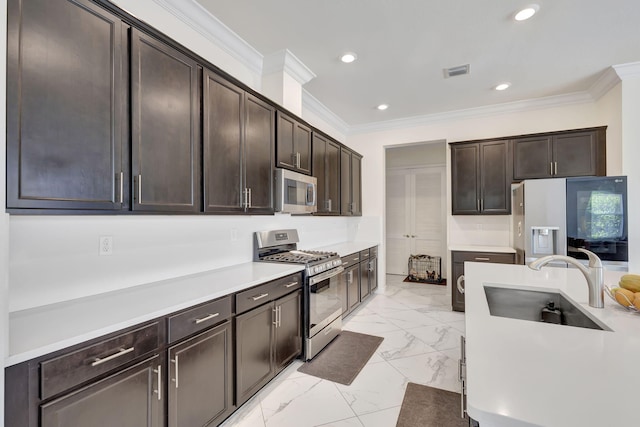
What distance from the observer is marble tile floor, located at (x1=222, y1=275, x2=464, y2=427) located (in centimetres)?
204

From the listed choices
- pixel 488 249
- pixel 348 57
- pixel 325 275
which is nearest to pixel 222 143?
pixel 325 275

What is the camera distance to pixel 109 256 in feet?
5.82

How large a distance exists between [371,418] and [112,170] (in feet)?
7.21

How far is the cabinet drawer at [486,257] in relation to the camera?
3902 millimetres

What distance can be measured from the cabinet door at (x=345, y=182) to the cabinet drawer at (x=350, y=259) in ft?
2.22

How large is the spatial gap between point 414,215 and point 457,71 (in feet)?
11.6

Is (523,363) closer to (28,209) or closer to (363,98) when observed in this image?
(28,209)

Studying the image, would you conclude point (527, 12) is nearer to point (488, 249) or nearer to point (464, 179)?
point (464, 179)

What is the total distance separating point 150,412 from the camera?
1.45 meters

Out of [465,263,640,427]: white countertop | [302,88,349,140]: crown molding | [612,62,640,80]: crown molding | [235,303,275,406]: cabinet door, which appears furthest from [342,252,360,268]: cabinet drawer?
[612,62,640,80]: crown molding

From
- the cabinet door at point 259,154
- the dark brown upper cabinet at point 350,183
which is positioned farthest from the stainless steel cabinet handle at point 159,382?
the dark brown upper cabinet at point 350,183

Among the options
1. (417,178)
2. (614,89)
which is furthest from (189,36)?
(417,178)

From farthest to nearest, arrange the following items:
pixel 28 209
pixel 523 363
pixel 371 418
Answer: pixel 371 418 → pixel 28 209 → pixel 523 363

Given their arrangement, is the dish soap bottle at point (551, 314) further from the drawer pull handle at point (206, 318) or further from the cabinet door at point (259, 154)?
the cabinet door at point (259, 154)
